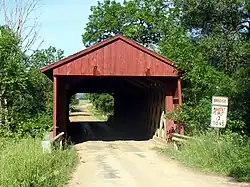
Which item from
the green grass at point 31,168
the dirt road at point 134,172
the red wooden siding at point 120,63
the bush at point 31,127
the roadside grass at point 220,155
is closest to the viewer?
the green grass at point 31,168

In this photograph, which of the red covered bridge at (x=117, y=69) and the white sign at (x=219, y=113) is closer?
the white sign at (x=219, y=113)

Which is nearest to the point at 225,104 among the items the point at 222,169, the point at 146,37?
A: the point at 222,169

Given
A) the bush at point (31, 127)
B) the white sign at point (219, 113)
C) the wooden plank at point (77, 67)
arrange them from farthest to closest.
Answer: the bush at point (31, 127)
the wooden plank at point (77, 67)
the white sign at point (219, 113)

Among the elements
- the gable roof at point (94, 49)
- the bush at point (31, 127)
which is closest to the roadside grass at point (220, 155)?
the gable roof at point (94, 49)

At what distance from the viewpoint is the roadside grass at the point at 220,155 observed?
1234 centimetres

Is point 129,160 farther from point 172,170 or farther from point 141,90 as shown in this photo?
point 141,90

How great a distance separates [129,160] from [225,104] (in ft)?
13.3

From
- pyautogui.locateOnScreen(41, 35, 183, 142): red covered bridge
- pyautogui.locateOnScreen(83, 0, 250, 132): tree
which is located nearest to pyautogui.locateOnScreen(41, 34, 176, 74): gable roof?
pyautogui.locateOnScreen(41, 35, 183, 142): red covered bridge

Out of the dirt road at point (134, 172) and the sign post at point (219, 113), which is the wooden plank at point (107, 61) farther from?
the sign post at point (219, 113)

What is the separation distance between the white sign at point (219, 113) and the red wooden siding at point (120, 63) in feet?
22.4

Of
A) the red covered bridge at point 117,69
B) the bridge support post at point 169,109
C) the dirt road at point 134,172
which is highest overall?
the red covered bridge at point 117,69

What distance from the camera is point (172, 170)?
13.1 meters

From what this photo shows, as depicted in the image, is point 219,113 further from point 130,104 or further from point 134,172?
point 130,104

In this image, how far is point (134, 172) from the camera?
41.9ft
